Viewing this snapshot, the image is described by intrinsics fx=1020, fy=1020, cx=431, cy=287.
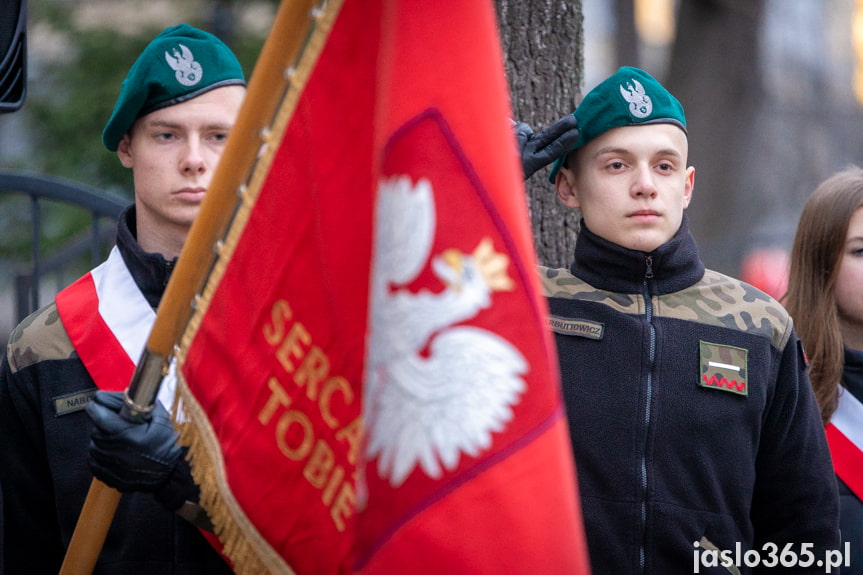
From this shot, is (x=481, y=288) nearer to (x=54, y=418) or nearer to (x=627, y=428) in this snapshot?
(x=627, y=428)

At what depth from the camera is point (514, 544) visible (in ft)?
5.35

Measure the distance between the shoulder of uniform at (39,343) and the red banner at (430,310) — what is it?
1.21 m

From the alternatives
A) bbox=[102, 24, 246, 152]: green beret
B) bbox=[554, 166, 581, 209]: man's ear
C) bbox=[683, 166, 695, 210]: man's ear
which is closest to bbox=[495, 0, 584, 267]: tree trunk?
bbox=[554, 166, 581, 209]: man's ear

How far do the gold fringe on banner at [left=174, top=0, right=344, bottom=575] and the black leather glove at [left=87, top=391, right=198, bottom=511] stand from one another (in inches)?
7.2

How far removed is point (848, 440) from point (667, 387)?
979 millimetres

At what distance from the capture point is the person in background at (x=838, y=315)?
3383 millimetres

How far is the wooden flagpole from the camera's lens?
2.01 metres

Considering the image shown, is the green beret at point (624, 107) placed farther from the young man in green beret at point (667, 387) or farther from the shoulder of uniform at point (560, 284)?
the shoulder of uniform at point (560, 284)

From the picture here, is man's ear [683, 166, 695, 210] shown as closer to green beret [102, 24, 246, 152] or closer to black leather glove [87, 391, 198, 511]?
green beret [102, 24, 246, 152]

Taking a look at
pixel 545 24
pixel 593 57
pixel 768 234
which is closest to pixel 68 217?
pixel 545 24

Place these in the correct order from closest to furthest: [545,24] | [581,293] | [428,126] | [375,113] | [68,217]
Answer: [428,126] < [375,113] < [581,293] < [545,24] < [68,217]

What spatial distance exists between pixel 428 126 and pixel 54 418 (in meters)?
1.63

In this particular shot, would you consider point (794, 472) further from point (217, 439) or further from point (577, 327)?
point (217, 439)

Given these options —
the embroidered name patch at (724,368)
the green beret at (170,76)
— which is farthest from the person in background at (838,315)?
the green beret at (170,76)
